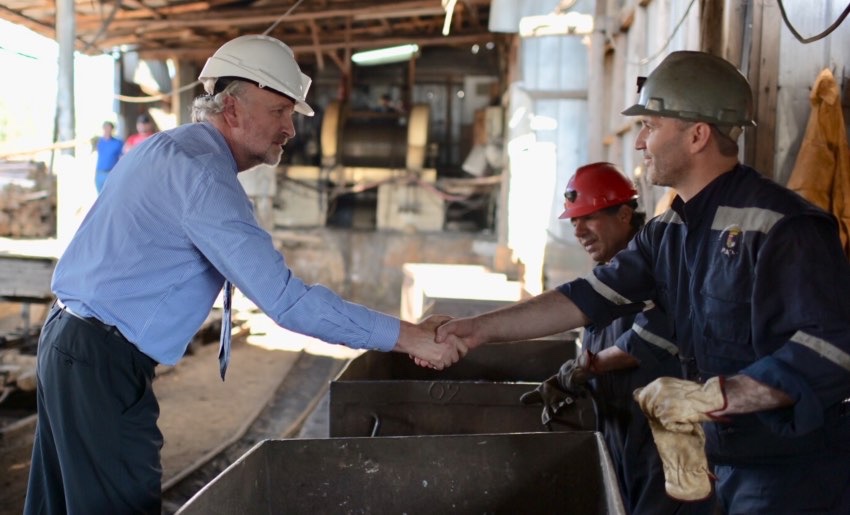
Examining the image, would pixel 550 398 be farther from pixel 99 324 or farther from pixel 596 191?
pixel 99 324

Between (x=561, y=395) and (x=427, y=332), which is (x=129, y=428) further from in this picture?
(x=561, y=395)

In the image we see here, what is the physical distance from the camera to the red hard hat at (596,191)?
3.83 m

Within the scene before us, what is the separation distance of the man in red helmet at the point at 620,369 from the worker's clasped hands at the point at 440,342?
347mm

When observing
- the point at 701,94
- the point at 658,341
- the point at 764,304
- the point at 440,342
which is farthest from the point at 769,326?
the point at 440,342

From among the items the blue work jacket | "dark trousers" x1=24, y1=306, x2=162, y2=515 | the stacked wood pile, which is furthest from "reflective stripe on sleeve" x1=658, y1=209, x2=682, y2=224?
the stacked wood pile

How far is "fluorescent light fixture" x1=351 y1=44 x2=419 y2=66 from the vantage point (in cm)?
1638

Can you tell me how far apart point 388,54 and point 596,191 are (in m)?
13.5

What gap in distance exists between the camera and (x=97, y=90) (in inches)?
643

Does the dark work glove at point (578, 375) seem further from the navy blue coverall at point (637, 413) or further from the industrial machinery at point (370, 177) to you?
the industrial machinery at point (370, 177)

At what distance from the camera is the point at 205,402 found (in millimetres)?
8102

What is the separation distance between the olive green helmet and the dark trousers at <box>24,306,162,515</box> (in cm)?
189

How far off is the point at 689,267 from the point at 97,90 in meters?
15.8

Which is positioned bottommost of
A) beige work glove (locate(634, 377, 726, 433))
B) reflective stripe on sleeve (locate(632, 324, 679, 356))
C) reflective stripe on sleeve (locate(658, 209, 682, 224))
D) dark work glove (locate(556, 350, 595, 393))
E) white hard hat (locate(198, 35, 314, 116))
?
dark work glove (locate(556, 350, 595, 393))

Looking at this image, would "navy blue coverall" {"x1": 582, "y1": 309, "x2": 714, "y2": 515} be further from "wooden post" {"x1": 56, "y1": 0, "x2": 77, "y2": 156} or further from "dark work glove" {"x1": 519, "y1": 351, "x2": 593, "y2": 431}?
"wooden post" {"x1": 56, "y1": 0, "x2": 77, "y2": 156}
